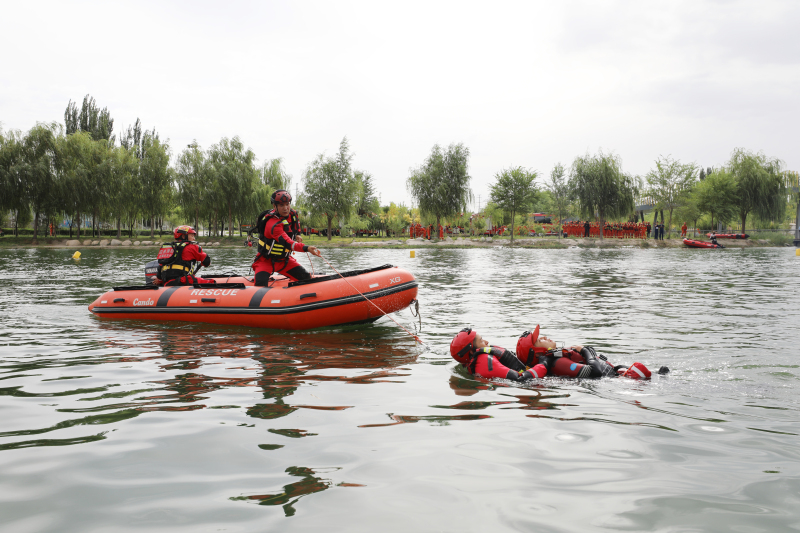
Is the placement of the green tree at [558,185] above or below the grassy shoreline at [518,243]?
above

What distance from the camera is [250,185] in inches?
1768

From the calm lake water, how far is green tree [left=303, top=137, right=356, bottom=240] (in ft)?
138

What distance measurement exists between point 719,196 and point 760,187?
3.38m

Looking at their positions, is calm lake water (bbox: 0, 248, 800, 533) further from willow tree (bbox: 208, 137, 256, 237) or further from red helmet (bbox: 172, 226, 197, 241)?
willow tree (bbox: 208, 137, 256, 237)

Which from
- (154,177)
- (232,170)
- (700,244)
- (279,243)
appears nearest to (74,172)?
(154,177)

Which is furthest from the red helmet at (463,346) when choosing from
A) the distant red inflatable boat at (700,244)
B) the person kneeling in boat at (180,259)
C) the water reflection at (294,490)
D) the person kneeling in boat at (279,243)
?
the distant red inflatable boat at (700,244)

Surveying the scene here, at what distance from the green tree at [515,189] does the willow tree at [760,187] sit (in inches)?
740

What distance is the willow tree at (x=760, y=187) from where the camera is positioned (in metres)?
47.0

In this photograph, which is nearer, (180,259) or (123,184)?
(180,259)

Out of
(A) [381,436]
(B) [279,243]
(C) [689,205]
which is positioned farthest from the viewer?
(C) [689,205]

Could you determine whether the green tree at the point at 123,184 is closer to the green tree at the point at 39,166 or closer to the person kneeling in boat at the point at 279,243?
the green tree at the point at 39,166

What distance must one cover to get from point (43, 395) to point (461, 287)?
1123 cm

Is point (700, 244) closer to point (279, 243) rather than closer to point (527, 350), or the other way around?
point (279, 243)

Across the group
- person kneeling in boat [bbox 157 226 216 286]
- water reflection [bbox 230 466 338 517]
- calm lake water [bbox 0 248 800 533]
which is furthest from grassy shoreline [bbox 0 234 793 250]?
water reflection [bbox 230 466 338 517]
